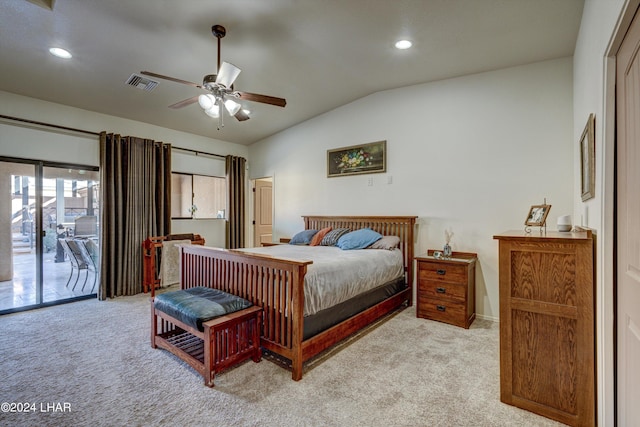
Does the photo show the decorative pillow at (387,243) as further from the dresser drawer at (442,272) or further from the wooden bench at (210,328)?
the wooden bench at (210,328)

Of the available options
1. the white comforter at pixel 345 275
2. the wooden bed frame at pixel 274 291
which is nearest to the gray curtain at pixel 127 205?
the wooden bed frame at pixel 274 291

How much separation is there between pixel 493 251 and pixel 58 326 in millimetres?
4981

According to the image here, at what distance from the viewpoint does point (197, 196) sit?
576 cm

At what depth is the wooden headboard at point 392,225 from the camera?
13.1ft

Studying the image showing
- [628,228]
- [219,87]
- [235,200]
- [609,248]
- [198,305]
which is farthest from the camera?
[235,200]

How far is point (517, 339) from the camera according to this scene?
1876 mm

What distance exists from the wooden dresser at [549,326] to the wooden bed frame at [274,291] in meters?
1.33

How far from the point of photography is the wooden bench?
7.07ft

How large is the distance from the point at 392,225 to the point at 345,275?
5.46 feet

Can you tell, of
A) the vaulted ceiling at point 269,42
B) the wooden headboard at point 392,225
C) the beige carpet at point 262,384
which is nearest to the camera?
the beige carpet at point 262,384

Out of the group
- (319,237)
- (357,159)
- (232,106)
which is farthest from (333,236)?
(232,106)

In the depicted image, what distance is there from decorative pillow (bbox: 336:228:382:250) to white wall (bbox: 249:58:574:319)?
539mm

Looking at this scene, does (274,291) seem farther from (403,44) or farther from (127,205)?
(127,205)

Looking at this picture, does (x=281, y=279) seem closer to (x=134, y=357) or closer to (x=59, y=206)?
(x=134, y=357)
